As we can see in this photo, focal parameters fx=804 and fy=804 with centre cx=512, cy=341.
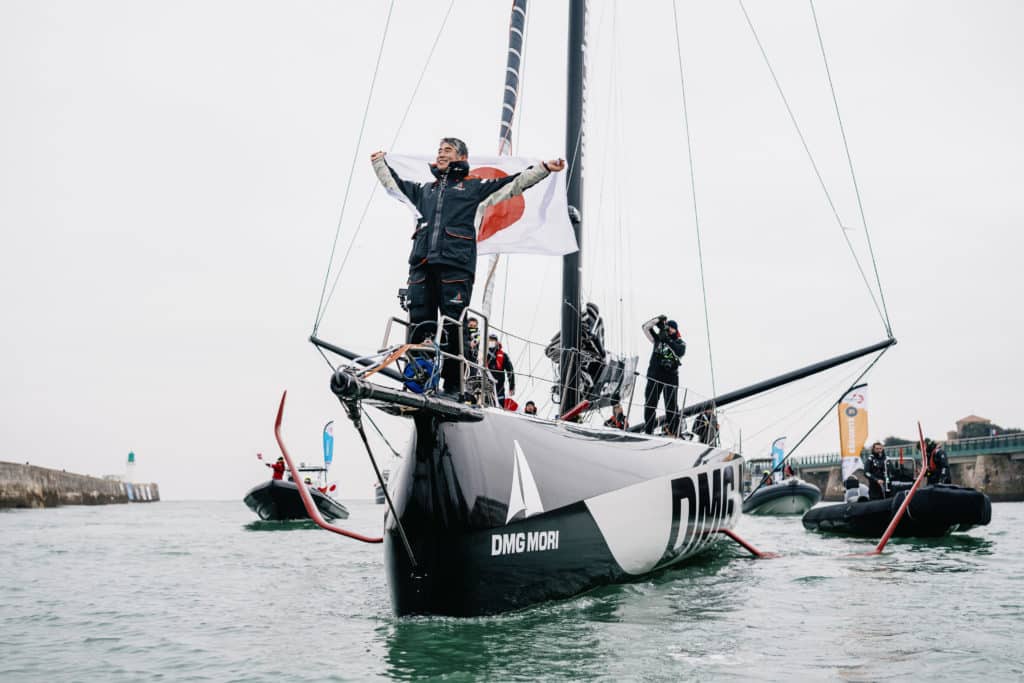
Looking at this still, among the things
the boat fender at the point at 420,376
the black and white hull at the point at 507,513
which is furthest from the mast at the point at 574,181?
the boat fender at the point at 420,376

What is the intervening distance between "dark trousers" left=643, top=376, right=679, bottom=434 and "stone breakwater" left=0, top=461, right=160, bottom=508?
28673 mm

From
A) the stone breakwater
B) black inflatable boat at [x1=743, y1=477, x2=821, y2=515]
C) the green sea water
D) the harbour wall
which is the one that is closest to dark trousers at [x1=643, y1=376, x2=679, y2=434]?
the green sea water

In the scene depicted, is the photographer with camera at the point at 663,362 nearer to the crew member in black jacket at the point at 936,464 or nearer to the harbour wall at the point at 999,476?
the crew member in black jacket at the point at 936,464

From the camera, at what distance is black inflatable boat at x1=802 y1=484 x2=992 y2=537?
14.3m

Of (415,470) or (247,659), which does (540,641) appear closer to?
(415,470)

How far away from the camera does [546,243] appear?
351 inches

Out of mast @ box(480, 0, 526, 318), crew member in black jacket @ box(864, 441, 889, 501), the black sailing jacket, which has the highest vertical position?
mast @ box(480, 0, 526, 318)

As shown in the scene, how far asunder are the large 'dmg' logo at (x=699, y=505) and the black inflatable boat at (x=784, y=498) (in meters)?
14.2

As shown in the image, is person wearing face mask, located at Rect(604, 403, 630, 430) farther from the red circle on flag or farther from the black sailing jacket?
the black sailing jacket

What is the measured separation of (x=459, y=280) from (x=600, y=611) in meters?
2.78

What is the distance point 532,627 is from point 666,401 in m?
5.67

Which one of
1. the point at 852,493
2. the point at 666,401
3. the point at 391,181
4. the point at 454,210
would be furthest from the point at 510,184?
the point at 852,493

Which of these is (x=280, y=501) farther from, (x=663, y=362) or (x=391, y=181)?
(x=391, y=181)

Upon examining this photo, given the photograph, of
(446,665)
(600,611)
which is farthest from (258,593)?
(446,665)
